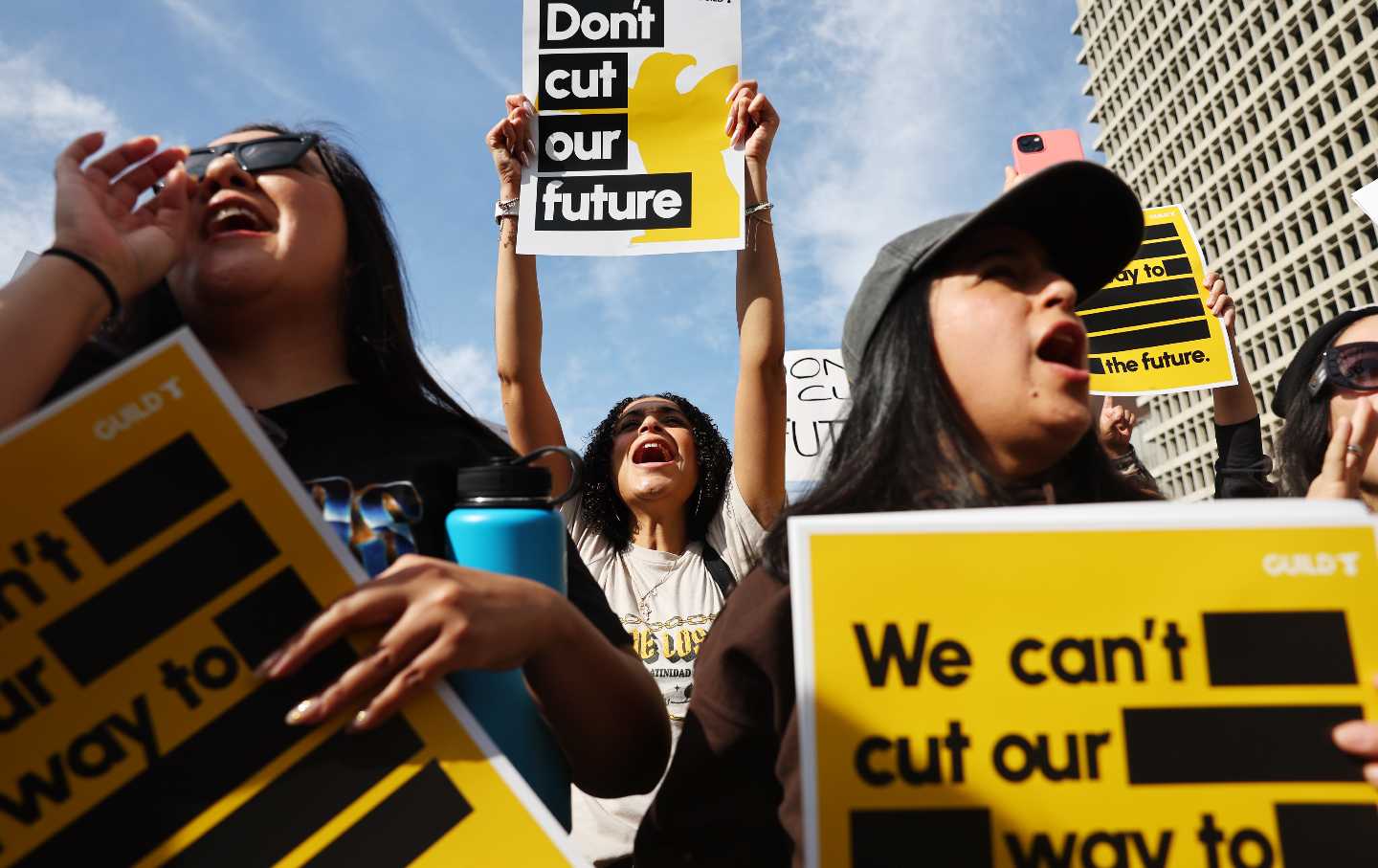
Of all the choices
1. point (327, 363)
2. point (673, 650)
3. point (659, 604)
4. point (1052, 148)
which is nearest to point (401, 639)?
point (327, 363)

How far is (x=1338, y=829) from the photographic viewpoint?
102 cm

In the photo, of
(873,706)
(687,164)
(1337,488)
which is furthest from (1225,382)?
(873,706)

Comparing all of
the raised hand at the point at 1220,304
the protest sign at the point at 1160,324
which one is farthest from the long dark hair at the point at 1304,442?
the raised hand at the point at 1220,304

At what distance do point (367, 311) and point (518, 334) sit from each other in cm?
97

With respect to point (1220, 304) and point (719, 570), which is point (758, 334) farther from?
point (1220, 304)

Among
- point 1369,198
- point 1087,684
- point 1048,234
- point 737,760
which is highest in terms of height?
point 1369,198

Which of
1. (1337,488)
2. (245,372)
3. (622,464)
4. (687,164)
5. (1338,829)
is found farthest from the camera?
(622,464)

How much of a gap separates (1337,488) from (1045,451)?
4.31 feet

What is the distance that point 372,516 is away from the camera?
1.35 meters

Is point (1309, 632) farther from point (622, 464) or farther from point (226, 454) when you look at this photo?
point (622, 464)

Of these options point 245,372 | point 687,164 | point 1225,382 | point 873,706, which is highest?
point 687,164

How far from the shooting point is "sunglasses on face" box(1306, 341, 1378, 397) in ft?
8.98

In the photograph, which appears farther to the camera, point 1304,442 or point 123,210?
point 1304,442

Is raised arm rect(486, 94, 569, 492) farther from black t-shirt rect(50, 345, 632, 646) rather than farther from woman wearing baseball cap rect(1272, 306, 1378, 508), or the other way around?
woman wearing baseball cap rect(1272, 306, 1378, 508)
